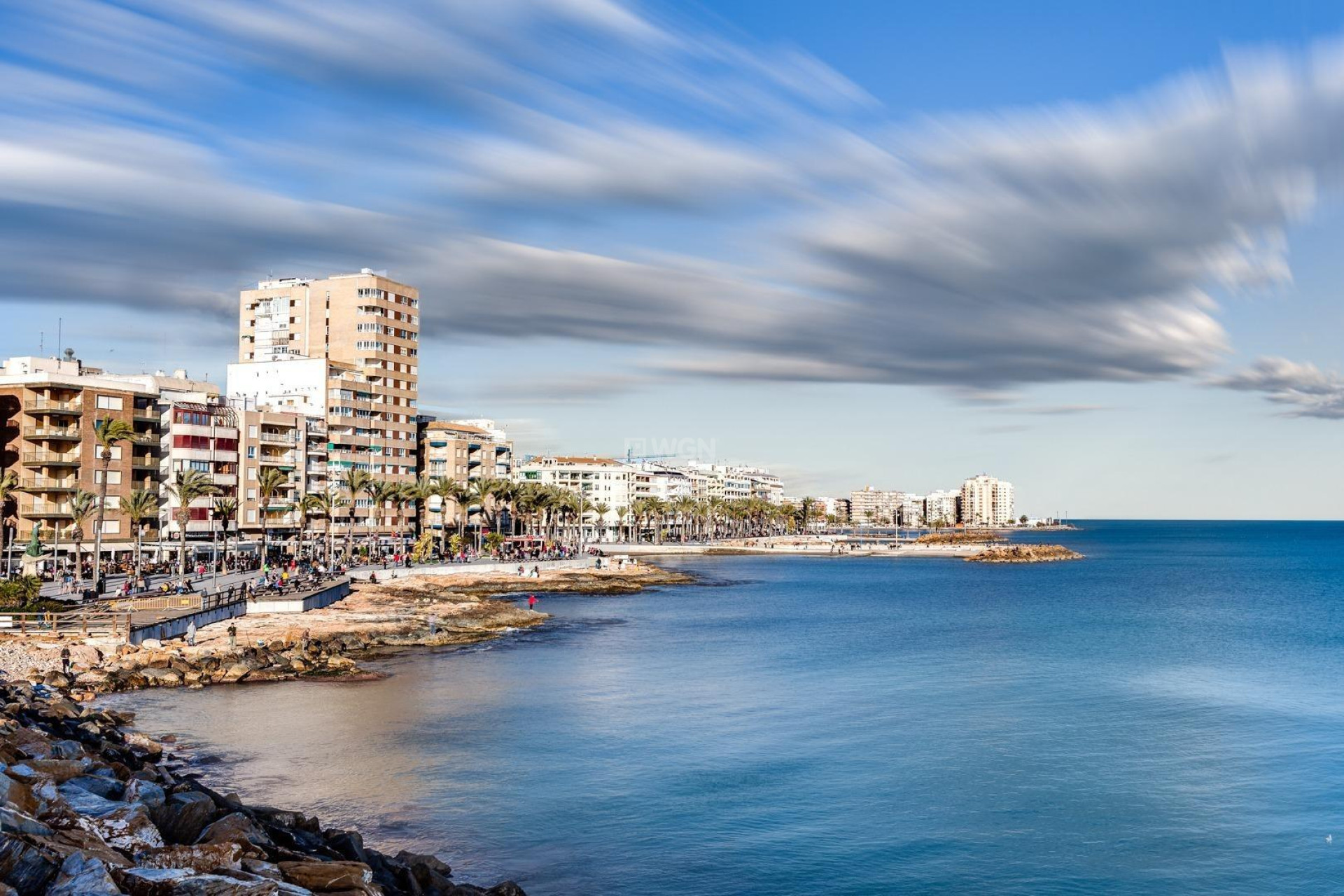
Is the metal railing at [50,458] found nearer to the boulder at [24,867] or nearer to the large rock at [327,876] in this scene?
the large rock at [327,876]

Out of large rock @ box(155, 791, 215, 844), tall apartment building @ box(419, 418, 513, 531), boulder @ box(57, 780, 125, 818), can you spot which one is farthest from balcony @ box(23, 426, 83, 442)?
large rock @ box(155, 791, 215, 844)

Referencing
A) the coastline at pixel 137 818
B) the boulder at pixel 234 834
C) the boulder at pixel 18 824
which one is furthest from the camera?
the boulder at pixel 234 834

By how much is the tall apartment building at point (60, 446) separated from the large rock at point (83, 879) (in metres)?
85.1

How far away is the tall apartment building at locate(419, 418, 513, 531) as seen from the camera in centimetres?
15738

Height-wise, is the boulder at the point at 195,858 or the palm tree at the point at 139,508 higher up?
the palm tree at the point at 139,508

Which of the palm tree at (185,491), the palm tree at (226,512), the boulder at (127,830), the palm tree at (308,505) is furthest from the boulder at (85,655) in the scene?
the palm tree at (308,505)

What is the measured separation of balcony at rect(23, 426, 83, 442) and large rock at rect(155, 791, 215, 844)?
3320 inches

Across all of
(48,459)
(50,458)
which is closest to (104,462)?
(48,459)

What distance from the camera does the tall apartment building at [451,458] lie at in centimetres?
15738

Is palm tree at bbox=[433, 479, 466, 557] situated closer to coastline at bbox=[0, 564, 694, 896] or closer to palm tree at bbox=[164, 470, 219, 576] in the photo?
palm tree at bbox=[164, 470, 219, 576]

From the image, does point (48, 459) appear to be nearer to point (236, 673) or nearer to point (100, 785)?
point (236, 673)

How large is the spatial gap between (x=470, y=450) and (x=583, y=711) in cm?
12598

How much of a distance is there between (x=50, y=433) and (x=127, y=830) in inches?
3426

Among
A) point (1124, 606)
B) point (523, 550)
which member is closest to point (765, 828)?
point (1124, 606)
